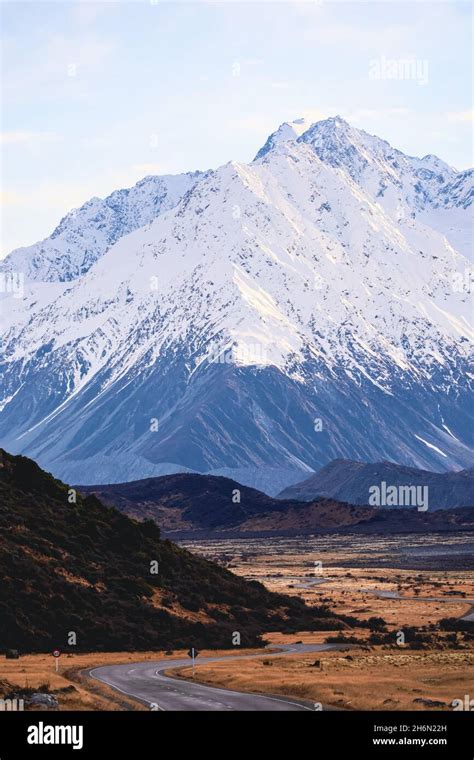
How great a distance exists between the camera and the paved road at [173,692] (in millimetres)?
60263

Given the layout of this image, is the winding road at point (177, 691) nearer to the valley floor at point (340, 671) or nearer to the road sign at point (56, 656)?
the valley floor at point (340, 671)

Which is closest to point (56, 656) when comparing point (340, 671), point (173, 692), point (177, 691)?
point (177, 691)

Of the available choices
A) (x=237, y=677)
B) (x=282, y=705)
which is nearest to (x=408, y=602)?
(x=237, y=677)

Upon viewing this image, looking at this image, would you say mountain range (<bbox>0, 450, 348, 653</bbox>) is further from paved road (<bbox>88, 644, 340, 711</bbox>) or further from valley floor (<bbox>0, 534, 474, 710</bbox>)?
paved road (<bbox>88, 644, 340, 711</bbox>)

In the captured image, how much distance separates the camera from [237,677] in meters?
72.8

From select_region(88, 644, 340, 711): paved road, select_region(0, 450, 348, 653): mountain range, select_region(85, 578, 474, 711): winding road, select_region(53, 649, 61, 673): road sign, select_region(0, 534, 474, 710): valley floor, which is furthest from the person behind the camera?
select_region(0, 450, 348, 653): mountain range

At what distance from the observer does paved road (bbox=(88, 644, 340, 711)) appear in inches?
2373

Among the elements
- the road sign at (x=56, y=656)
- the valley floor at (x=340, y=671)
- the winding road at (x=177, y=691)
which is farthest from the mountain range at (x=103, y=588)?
the road sign at (x=56, y=656)

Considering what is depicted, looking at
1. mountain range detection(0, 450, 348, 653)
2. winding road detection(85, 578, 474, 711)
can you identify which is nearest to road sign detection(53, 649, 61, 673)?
winding road detection(85, 578, 474, 711)

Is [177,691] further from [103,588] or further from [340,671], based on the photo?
[103,588]
